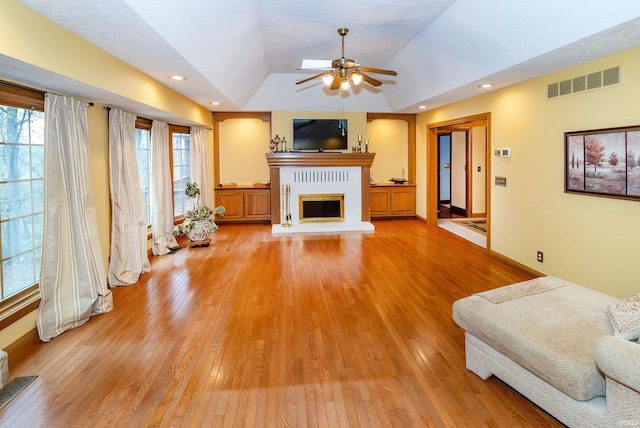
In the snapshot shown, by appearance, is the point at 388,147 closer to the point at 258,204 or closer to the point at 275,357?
the point at 258,204

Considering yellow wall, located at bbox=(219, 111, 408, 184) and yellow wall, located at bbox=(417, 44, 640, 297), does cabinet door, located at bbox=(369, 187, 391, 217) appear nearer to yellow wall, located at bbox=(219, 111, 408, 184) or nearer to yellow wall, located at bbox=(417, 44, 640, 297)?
yellow wall, located at bbox=(219, 111, 408, 184)

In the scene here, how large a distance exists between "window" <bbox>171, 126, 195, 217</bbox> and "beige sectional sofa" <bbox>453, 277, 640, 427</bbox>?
19.0 feet

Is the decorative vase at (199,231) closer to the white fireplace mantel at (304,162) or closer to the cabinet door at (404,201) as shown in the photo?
the white fireplace mantel at (304,162)

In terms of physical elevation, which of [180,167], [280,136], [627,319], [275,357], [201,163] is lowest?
[275,357]

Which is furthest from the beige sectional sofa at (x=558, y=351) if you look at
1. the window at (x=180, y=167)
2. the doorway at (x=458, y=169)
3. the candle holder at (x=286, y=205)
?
the window at (x=180, y=167)

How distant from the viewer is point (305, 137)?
816cm

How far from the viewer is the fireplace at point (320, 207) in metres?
7.99

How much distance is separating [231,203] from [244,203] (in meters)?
0.29

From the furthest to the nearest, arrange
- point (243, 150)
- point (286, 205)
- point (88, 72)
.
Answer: point (243, 150)
point (286, 205)
point (88, 72)

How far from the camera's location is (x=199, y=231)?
6.33 meters

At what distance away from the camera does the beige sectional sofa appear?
1671mm

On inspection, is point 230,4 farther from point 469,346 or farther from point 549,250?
point 549,250

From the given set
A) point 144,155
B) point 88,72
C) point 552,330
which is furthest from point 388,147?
point 552,330

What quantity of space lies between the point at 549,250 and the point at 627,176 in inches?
51.4
